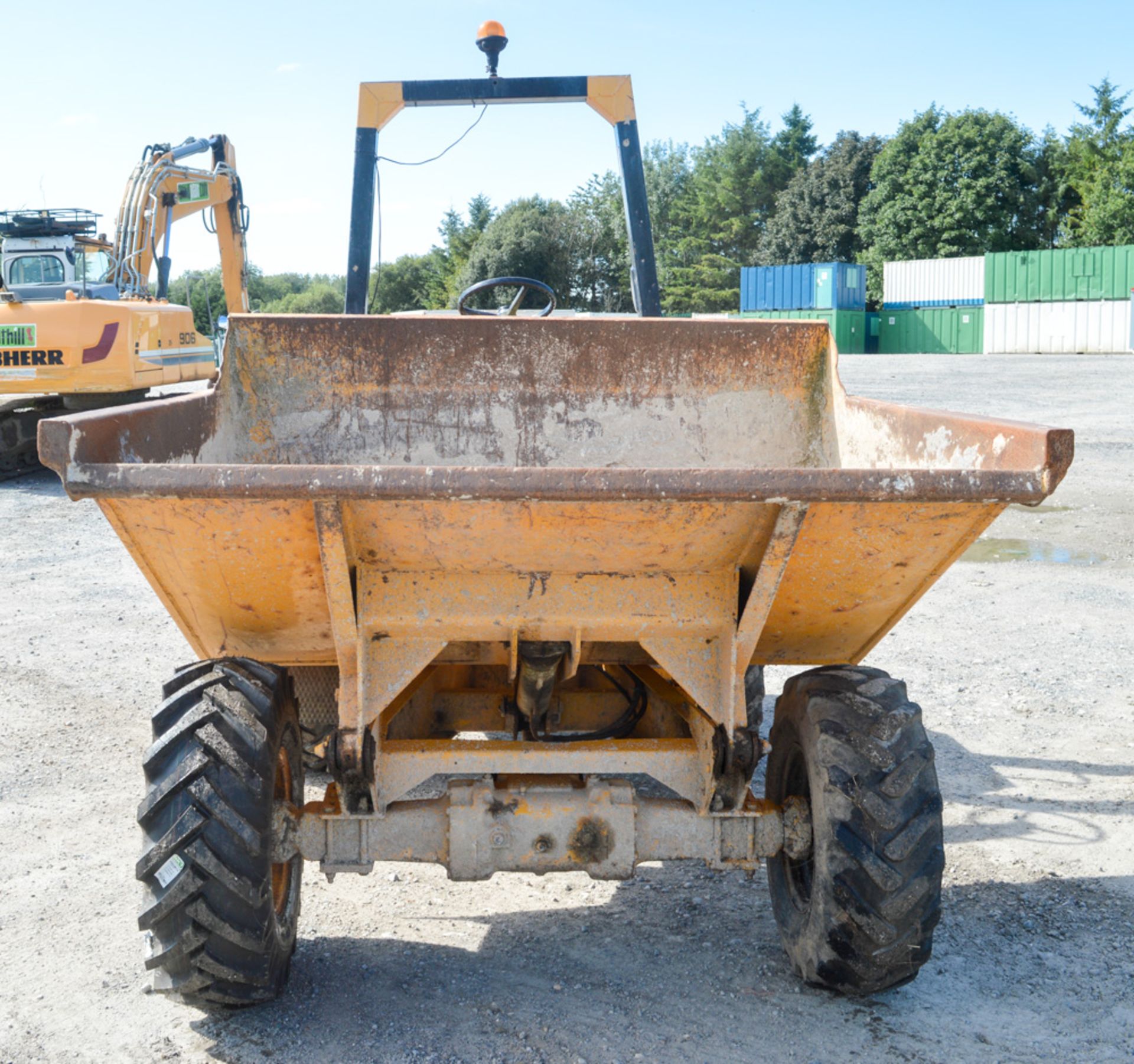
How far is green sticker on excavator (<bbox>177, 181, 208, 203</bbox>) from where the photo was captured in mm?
11508

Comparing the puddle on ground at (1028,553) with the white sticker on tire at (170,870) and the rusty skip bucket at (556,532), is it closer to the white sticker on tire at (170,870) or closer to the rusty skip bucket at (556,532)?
the rusty skip bucket at (556,532)

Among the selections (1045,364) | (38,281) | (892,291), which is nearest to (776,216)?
(892,291)

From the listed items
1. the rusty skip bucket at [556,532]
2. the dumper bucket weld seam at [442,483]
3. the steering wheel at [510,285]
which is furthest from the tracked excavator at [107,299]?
the dumper bucket weld seam at [442,483]

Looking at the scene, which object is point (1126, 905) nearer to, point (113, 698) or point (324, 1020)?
point (324, 1020)

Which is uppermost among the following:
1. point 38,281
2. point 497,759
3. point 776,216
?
point 776,216

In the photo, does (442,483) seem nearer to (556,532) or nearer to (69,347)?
(556,532)

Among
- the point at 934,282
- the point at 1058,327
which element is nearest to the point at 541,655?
the point at 1058,327

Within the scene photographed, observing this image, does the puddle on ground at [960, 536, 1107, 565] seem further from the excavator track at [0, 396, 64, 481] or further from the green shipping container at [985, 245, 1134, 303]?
the green shipping container at [985, 245, 1134, 303]

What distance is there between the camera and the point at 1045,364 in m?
27.4

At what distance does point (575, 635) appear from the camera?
267 cm

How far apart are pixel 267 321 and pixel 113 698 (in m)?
2.18

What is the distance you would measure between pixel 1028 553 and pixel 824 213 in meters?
47.3

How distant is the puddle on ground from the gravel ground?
2.05 m

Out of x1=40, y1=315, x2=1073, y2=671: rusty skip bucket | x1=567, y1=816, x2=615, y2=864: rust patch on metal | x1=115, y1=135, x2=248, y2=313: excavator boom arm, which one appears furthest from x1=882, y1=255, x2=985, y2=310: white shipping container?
x1=567, y1=816, x2=615, y2=864: rust patch on metal
